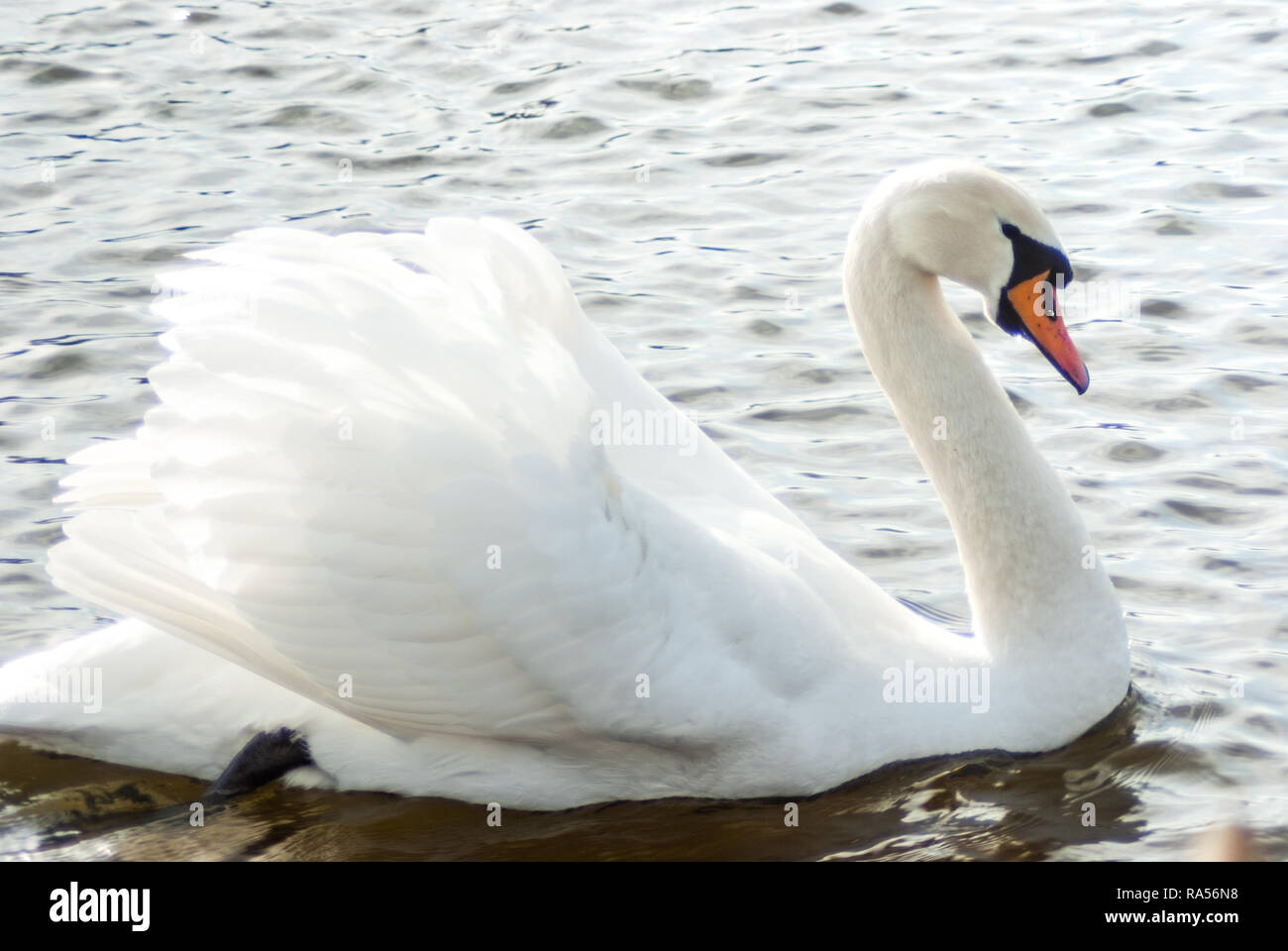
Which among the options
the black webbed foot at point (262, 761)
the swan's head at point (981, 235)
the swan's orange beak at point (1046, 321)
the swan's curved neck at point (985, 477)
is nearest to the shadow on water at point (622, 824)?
the black webbed foot at point (262, 761)

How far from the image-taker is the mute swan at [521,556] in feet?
16.0

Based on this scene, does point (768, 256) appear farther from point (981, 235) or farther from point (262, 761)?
point (262, 761)

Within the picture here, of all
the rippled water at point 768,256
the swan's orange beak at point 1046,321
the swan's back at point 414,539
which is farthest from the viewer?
the swan's orange beak at point 1046,321

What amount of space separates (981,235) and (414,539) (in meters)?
1.93

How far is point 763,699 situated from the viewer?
200 inches

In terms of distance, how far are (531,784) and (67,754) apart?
1410 mm

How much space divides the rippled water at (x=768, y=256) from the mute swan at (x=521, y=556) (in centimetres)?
22

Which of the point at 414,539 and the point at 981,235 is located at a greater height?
the point at 981,235

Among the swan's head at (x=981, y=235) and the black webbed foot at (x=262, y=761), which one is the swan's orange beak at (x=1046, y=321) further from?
the black webbed foot at (x=262, y=761)

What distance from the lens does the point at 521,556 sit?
4.83m

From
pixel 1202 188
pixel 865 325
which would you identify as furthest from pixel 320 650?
pixel 1202 188

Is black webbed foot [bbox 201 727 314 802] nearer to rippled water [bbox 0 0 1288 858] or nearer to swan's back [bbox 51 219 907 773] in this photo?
rippled water [bbox 0 0 1288 858]

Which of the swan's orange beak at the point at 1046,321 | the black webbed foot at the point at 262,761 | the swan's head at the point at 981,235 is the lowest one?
the black webbed foot at the point at 262,761

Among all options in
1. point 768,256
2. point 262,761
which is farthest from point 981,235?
point 768,256
